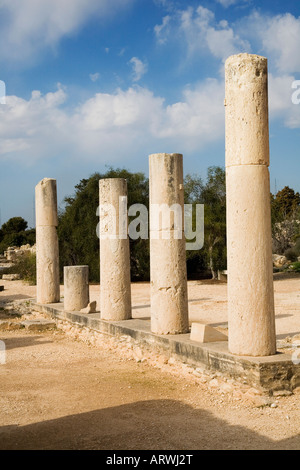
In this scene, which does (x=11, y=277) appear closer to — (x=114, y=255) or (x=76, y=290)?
(x=76, y=290)

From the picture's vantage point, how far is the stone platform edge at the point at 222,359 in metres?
6.36

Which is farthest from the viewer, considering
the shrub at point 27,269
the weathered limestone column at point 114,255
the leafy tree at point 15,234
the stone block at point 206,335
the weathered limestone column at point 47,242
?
the leafy tree at point 15,234

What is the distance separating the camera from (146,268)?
80.6 ft

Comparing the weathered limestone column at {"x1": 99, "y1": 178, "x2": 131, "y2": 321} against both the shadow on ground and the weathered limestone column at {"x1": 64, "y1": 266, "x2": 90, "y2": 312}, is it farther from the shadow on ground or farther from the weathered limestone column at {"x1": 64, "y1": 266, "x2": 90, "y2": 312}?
the shadow on ground

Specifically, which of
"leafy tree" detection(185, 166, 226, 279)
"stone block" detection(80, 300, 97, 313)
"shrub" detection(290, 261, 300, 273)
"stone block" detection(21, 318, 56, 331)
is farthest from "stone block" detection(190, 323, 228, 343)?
"shrub" detection(290, 261, 300, 273)

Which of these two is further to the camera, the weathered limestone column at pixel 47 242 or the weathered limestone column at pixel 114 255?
the weathered limestone column at pixel 47 242

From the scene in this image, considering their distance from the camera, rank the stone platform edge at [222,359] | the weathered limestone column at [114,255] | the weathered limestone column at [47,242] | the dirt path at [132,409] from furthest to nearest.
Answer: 1. the weathered limestone column at [47,242]
2. the weathered limestone column at [114,255]
3. the stone platform edge at [222,359]
4. the dirt path at [132,409]

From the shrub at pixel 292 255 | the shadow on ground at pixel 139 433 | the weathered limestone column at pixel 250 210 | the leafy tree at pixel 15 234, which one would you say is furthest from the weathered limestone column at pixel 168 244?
the leafy tree at pixel 15 234

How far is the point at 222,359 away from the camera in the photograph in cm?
696

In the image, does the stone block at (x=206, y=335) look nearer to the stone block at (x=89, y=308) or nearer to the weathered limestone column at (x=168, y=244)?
the weathered limestone column at (x=168, y=244)

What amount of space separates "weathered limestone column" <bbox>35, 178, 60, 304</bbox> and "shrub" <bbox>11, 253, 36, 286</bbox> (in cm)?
979

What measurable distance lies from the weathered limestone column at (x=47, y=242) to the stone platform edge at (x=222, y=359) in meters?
4.65

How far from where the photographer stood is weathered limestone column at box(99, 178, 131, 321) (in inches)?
423

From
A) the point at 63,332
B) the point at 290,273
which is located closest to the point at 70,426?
the point at 63,332
